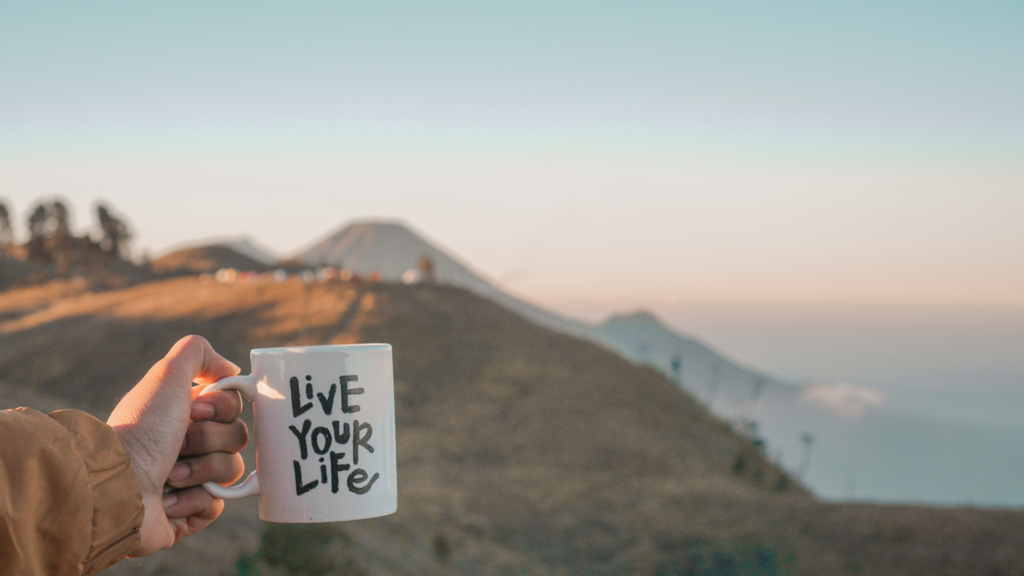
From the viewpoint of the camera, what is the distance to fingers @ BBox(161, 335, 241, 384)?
182 cm

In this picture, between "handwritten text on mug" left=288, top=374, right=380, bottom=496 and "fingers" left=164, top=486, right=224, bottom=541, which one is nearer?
"handwritten text on mug" left=288, top=374, right=380, bottom=496

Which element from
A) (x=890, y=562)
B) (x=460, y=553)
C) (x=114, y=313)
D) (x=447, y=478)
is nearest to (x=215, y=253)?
(x=114, y=313)

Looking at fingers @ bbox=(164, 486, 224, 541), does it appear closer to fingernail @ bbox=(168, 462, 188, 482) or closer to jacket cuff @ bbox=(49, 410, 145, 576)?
fingernail @ bbox=(168, 462, 188, 482)

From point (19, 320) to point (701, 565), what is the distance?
47.4 metres

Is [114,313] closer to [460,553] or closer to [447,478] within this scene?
[447,478]

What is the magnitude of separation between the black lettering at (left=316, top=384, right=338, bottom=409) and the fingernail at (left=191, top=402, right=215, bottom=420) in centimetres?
39

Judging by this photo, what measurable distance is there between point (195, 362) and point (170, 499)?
401mm

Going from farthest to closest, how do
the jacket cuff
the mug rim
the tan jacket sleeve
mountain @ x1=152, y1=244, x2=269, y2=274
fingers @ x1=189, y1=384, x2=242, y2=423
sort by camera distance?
mountain @ x1=152, y1=244, x2=269, y2=274 → fingers @ x1=189, y1=384, x2=242, y2=423 → the mug rim → the jacket cuff → the tan jacket sleeve

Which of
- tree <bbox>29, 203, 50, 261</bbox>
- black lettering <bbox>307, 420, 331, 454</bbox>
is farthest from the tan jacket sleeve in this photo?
tree <bbox>29, 203, 50, 261</bbox>

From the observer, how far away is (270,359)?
5.75 feet

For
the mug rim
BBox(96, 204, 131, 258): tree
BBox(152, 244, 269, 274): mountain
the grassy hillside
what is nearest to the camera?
the mug rim

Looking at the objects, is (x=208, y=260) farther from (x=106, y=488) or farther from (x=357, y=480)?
(x=106, y=488)

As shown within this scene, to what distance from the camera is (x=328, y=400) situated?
1747 millimetres

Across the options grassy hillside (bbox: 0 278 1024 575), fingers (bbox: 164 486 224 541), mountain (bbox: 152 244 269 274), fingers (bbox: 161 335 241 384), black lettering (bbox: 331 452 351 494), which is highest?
fingers (bbox: 161 335 241 384)
